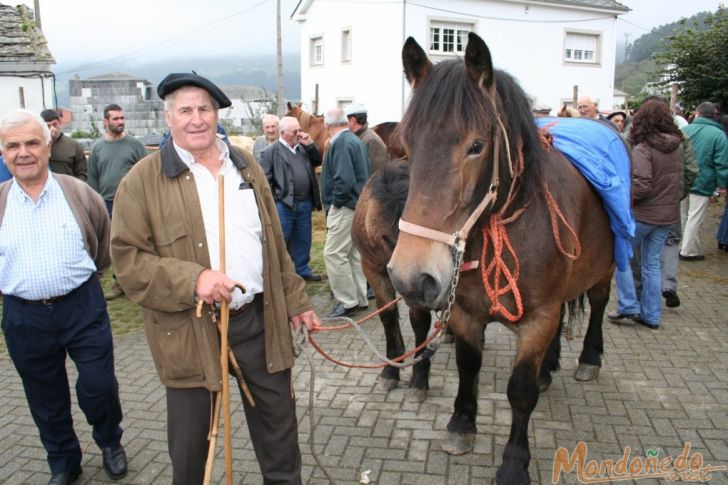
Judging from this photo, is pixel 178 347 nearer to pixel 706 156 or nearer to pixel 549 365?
pixel 549 365

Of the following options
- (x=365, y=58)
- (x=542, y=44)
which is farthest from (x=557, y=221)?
(x=542, y=44)

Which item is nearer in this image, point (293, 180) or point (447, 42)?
point (293, 180)

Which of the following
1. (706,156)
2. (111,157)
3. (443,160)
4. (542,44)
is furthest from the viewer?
(542,44)

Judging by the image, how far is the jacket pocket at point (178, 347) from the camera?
2.33m

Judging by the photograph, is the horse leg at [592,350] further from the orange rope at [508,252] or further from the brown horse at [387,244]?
the orange rope at [508,252]

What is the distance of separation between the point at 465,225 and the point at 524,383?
1.21m

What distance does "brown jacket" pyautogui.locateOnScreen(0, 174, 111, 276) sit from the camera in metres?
3.24

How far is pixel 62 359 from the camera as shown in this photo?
3.28 m

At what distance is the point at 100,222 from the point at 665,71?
46.0 ft

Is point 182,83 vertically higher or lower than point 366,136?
higher

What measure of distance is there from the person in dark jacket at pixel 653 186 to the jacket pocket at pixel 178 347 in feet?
14.4

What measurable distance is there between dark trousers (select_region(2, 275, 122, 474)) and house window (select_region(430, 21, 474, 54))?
2467 centimetres

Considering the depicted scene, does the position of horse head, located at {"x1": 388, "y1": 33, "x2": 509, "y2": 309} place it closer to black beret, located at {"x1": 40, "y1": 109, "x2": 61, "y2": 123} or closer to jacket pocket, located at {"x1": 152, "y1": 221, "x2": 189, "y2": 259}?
jacket pocket, located at {"x1": 152, "y1": 221, "x2": 189, "y2": 259}

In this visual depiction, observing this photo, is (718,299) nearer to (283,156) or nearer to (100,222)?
(283,156)
